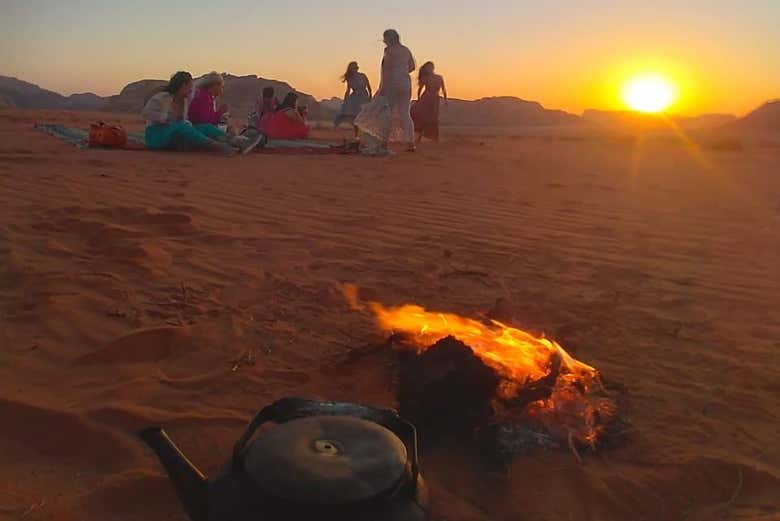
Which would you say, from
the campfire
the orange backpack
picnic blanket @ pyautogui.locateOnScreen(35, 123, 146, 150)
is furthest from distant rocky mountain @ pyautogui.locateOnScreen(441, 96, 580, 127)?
the campfire

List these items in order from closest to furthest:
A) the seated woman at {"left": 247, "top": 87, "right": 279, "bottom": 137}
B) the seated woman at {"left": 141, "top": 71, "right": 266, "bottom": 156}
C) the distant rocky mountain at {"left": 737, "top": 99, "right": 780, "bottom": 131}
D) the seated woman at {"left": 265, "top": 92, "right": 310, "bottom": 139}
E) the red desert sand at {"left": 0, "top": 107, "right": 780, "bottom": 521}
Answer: the red desert sand at {"left": 0, "top": 107, "right": 780, "bottom": 521}
the seated woman at {"left": 141, "top": 71, "right": 266, "bottom": 156}
the seated woman at {"left": 247, "top": 87, "right": 279, "bottom": 137}
the seated woman at {"left": 265, "top": 92, "right": 310, "bottom": 139}
the distant rocky mountain at {"left": 737, "top": 99, "right": 780, "bottom": 131}

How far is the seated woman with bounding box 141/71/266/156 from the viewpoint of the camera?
10.1m

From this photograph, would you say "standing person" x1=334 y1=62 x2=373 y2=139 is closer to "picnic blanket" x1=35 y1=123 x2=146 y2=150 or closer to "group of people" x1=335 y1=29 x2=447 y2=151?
"group of people" x1=335 y1=29 x2=447 y2=151

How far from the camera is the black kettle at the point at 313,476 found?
4.18 feet

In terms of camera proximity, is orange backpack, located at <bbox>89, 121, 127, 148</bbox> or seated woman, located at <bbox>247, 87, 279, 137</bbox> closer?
orange backpack, located at <bbox>89, 121, 127, 148</bbox>

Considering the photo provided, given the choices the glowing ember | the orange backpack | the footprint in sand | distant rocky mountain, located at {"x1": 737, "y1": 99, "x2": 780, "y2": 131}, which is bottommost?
the footprint in sand

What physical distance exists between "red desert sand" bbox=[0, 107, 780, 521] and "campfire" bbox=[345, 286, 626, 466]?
9cm

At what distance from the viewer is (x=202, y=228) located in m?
5.00

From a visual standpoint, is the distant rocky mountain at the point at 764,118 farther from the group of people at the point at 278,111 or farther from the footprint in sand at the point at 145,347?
the footprint in sand at the point at 145,347

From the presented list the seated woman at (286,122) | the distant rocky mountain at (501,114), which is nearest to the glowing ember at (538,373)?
the seated woman at (286,122)

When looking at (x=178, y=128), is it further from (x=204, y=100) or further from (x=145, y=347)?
(x=145, y=347)

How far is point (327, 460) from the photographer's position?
1.34 meters

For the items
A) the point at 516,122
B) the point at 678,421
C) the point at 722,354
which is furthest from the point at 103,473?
the point at 516,122

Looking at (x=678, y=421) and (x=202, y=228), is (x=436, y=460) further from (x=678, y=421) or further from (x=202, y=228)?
(x=202, y=228)
